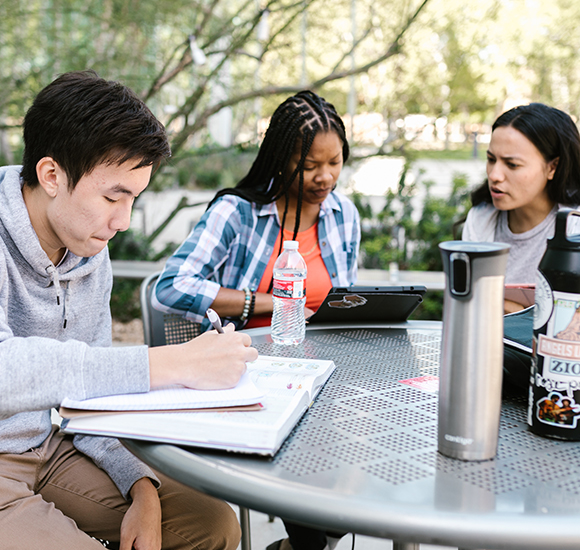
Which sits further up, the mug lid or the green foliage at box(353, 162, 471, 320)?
the mug lid

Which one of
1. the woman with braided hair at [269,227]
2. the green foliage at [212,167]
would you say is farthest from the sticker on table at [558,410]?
the green foliage at [212,167]

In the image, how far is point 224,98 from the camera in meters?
3.96

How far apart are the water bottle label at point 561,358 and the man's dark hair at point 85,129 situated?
86 cm

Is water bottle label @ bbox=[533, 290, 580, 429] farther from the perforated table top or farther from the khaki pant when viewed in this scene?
the khaki pant

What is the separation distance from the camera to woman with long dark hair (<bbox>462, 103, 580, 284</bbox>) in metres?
2.31

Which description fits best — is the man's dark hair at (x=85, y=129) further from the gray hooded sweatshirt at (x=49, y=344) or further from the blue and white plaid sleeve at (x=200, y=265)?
the blue and white plaid sleeve at (x=200, y=265)

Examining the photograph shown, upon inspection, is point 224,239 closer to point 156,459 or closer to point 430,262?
point 156,459

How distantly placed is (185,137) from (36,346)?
2841 mm

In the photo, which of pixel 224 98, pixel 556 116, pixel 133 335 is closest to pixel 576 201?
pixel 556 116

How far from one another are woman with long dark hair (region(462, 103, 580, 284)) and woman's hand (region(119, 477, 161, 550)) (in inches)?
65.7

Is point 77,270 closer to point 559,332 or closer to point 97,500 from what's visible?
point 97,500

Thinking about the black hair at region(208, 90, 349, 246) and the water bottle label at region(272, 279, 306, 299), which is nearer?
the water bottle label at region(272, 279, 306, 299)

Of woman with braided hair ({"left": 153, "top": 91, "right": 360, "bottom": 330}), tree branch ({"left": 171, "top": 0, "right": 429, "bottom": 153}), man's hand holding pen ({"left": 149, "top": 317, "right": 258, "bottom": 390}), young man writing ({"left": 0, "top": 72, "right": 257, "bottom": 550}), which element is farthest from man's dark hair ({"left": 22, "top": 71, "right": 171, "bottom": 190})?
tree branch ({"left": 171, "top": 0, "right": 429, "bottom": 153})

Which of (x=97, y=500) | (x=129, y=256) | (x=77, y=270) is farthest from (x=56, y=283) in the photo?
(x=129, y=256)
